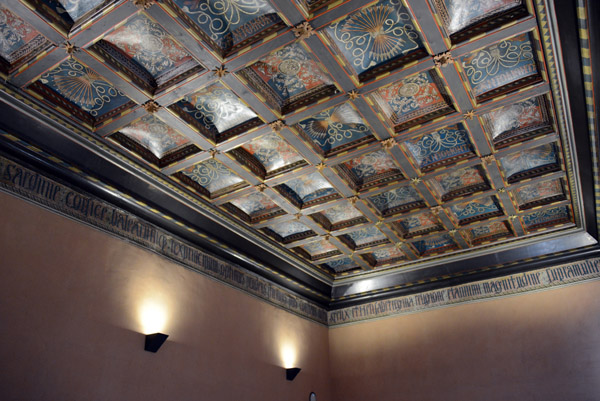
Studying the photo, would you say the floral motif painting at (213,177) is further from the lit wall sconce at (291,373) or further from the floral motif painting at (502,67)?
the lit wall sconce at (291,373)

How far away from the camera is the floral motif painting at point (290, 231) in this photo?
7370mm

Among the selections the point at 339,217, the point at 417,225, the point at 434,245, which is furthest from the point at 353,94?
the point at 434,245

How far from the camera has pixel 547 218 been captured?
24.3ft

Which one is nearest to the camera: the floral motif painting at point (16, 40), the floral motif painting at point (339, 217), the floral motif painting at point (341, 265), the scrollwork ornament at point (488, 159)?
the floral motif painting at point (16, 40)

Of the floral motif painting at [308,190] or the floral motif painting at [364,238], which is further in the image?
the floral motif painting at [364,238]

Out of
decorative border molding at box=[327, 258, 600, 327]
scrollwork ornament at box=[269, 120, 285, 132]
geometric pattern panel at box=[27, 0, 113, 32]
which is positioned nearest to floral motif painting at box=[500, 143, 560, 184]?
decorative border molding at box=[327, 258, 600, 327]

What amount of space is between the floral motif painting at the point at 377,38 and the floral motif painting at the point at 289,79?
1.07 feet

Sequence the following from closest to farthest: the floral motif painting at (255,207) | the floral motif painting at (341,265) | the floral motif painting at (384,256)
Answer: the floral motif painting at (255,207)
the floral motif painting at (384,256)
the floral motif painting at (341,265)

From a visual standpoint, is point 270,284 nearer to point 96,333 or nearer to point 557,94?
point 96,333

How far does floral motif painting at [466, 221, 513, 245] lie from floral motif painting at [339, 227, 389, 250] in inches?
59.5

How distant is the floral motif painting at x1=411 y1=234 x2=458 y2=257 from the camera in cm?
801

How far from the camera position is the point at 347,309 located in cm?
918

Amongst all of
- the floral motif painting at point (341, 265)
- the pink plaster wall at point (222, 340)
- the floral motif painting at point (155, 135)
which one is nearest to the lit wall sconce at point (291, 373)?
the pink plaster wall at point (222, 340)

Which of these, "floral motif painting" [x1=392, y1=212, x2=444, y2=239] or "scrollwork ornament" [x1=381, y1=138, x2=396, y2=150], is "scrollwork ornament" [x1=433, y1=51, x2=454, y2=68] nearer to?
"scrollwork ornament" [x1=381, y1=138, x2=396, y2=150]
